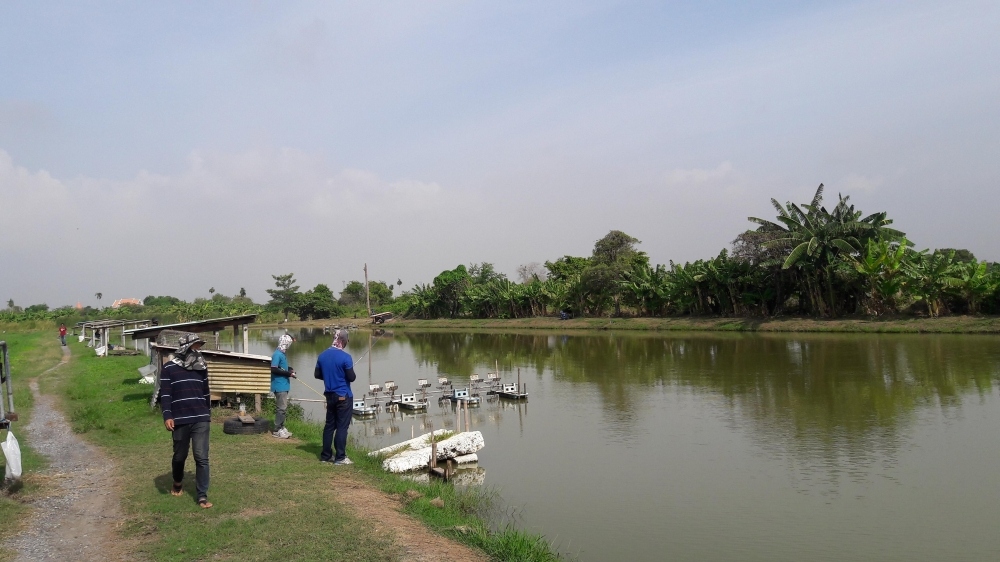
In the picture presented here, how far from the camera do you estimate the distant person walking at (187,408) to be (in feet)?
21.3

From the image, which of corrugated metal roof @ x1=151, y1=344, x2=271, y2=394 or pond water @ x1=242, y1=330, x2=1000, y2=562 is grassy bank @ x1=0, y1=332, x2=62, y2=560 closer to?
corrugated metal roof @ x1=151, y1=344, x2=271, y2=394

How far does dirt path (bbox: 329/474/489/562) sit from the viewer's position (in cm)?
573

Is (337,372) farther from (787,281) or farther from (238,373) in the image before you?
(787,281)

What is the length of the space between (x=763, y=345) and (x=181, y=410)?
29.0m

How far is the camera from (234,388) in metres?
11.9

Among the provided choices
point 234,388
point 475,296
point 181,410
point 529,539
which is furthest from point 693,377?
point 475,296

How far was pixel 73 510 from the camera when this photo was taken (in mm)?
6371

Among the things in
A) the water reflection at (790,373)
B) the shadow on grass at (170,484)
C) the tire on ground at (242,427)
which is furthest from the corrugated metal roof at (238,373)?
the water reflection at (790,373)

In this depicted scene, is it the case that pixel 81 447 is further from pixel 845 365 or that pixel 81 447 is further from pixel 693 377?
pixel 845 365

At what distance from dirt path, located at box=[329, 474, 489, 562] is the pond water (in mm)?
2108

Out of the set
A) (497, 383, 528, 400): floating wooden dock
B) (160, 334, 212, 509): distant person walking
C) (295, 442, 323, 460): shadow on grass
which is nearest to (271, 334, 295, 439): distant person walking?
(295, 442, 323, 460): shadow on grass

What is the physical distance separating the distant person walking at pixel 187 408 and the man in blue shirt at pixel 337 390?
181cm

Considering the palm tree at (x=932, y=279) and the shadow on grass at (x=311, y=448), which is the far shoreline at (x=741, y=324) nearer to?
the palm tree at (x=932, y=279)

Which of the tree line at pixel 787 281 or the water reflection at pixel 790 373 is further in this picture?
the tree line at pixel 787 281
